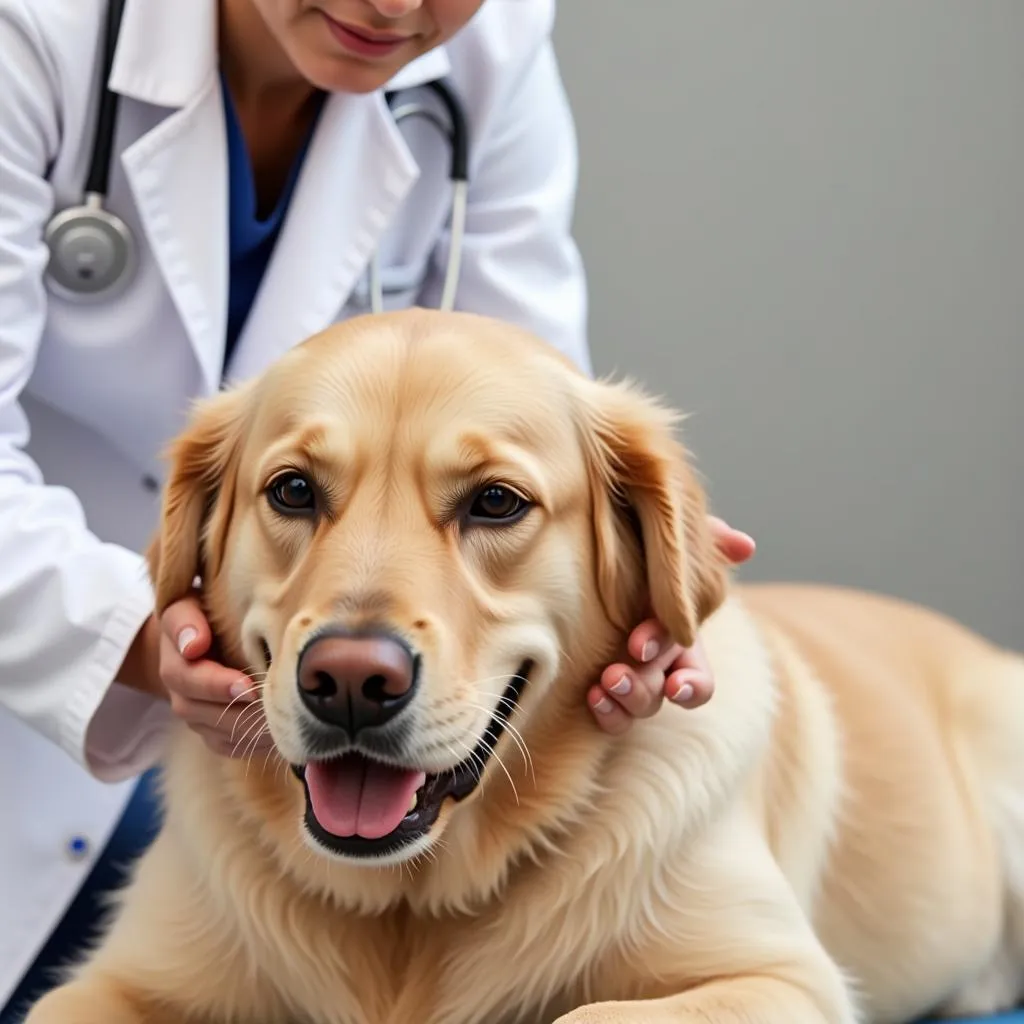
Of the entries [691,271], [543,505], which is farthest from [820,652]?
[691,271]

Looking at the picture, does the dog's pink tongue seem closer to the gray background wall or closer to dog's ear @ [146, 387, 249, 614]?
dog's ear @ [146, 387, 249, 614]

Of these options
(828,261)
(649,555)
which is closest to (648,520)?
(649,555)

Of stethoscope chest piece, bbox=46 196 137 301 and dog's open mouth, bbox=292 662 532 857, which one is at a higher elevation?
stethoscope chest piece, bbox=46 196 137 301

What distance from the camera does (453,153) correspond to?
181 centimetres

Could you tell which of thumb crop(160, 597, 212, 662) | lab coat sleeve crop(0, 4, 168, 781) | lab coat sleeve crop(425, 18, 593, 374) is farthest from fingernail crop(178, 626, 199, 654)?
lab coat sleeve crop(425, 18, 593, 374)

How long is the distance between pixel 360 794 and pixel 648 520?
37cm

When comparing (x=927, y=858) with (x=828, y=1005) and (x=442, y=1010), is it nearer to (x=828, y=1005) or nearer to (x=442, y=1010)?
(x=828, y=1005)

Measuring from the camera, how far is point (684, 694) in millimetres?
1253

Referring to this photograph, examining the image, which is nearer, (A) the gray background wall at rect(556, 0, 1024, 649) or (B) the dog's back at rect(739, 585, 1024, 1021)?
(B) the dog's back at rect(739, 585, 1024, 1021)

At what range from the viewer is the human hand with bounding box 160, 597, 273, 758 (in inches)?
48.5

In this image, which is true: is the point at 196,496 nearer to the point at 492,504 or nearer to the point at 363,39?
the point at 492,504

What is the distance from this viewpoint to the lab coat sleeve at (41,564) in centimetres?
138

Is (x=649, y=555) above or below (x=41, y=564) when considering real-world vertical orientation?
above

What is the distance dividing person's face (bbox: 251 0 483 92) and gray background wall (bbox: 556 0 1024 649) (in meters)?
1.41
